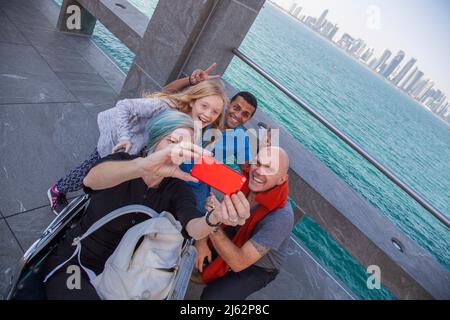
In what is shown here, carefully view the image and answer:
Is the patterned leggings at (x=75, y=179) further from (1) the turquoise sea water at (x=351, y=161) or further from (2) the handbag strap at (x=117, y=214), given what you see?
(1) the turquoise sea water at (x=351, y=161)

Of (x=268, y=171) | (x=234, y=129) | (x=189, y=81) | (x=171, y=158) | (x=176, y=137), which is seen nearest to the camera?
(x=171, y=158)

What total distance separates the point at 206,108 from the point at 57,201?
5.46 feet

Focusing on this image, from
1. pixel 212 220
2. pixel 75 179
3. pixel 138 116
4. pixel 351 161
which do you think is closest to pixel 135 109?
pixel 138 116

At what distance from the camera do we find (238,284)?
2137mm

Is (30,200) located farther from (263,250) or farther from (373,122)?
(373,122)

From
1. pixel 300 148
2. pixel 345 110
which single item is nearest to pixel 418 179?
pixel 345 110

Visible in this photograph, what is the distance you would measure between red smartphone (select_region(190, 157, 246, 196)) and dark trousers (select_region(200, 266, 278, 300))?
1135mm

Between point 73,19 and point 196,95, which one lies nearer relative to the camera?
point 196,95

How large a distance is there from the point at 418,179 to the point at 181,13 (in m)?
62.4

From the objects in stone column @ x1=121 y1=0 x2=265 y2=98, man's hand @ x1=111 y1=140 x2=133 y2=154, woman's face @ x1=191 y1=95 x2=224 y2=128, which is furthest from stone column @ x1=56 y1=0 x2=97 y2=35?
man's hand @ x1=111 y1=140 x2=133 y2=154

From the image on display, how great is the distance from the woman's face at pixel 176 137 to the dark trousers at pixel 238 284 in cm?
122

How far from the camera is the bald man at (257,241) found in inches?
73.1

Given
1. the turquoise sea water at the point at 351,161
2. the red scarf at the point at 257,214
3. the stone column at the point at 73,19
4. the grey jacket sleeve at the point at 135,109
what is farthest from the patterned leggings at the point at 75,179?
the stone column at the point at 73,19

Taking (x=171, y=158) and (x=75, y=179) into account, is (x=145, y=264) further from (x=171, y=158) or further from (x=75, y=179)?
(x=75, y=179)
